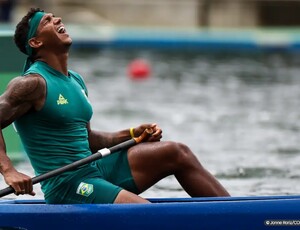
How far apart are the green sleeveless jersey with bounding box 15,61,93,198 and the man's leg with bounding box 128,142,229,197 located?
0.32 meters

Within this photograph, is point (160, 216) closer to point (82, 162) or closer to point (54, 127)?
point (82, 162)

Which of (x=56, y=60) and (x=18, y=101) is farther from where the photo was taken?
(x=56, y=60)

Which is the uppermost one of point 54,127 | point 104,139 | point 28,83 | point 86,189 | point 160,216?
point 28,83

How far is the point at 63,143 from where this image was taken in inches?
246

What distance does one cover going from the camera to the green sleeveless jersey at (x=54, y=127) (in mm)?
6199

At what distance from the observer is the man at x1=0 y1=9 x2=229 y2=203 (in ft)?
20.1

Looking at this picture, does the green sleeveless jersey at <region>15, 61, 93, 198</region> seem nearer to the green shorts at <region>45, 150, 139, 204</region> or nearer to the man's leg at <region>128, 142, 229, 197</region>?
the green shorts at <region>45, 150, 139, 204</region>

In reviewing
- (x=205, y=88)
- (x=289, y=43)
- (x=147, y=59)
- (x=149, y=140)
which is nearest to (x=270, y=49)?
(x=289, y=43)

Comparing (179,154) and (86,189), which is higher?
(179,154)

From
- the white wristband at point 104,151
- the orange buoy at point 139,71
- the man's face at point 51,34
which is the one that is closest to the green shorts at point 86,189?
the white wristband at point 104,151

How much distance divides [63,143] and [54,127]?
10 centimetres

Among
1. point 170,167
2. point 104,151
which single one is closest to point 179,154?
point 170,167

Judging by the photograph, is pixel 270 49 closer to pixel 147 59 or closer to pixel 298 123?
pixel 147 59

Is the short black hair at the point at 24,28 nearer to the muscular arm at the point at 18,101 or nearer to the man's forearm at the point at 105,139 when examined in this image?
the muscular arm at the point at 18,101
